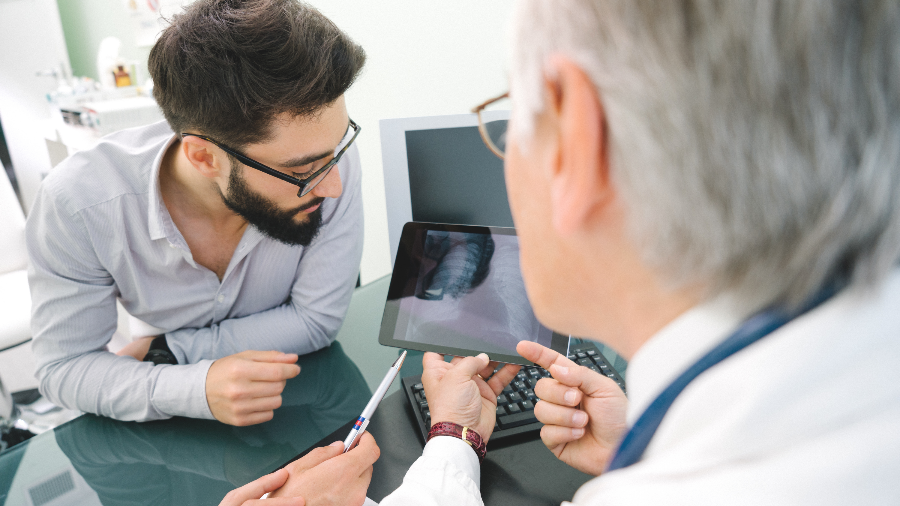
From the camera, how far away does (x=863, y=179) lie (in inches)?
12.0

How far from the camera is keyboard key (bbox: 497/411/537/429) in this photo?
0.82 metres

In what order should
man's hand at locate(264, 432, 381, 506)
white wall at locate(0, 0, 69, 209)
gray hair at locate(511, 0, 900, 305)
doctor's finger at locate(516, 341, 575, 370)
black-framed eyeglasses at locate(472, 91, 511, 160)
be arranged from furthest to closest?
white wall at locate(0, 0, 69, 209) < doctor's finger at locate(516, 341, 575, 370) < man's hand at locate(264, 432, 381, 506) < black-framed eyeglasses at locate(472, 91, 511, 160) < gray hair at locate(511, 0, 900, 305)

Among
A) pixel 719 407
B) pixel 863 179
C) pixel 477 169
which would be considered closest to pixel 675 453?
pixel 719 407

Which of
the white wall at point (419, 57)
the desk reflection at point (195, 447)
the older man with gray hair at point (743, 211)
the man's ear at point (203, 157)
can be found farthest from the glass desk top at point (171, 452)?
the white wall at point (419, 57)

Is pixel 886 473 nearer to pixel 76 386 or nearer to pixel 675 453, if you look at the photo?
pixel 675 453

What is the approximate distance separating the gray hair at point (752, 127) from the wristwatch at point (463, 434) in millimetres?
464

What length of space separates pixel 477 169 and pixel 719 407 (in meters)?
0.85

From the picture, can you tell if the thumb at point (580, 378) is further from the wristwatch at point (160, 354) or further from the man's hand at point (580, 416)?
the wristwatch at point (160, 354)

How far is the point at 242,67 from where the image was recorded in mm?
990

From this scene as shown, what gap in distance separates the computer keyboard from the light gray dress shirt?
0.33m

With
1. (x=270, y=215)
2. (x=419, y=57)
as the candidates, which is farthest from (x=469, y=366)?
(x=419, y=57)

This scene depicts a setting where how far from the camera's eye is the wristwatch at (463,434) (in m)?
0.73

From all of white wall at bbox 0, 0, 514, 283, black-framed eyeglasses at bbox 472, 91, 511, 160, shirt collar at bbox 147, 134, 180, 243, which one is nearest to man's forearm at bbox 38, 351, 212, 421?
shirt collar at bbox 147, 134, 180, 243

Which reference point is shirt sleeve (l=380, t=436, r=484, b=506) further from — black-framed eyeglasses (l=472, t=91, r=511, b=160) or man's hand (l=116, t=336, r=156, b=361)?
man's hand (l=116, t=336, r=156, b=361)
